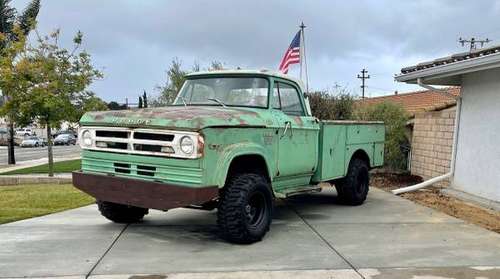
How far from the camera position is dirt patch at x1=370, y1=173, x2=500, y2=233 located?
8.20 meters

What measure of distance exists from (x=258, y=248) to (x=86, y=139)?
2.57 m

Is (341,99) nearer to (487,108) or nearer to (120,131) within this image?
(487,108)

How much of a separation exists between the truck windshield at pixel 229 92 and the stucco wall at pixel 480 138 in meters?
4.68

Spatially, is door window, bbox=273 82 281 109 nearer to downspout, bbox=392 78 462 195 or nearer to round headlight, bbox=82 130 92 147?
round headlight, bbox=82 130 92 147

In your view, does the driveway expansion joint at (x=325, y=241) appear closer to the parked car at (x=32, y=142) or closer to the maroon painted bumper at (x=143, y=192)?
the maroon painted bumper at (x=143, y=192)

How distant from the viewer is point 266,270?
5.30m

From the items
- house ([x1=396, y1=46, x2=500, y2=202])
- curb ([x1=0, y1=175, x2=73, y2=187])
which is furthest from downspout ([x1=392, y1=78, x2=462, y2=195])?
curb ([x1=0, y1=175, x2=73, y2=187])

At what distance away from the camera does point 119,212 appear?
7.30 m

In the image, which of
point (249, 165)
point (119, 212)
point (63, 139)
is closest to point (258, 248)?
point (249, 165)

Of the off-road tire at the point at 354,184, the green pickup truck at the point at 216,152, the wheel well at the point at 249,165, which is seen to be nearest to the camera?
the green pickup truck at the point at 216,152

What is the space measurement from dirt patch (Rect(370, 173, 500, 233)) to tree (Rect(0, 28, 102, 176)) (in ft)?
31.9

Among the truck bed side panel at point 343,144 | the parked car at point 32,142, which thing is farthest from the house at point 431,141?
the parked car at point 32,142

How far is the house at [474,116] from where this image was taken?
30.2 feet

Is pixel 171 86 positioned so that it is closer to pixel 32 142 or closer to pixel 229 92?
pixel 229 92
